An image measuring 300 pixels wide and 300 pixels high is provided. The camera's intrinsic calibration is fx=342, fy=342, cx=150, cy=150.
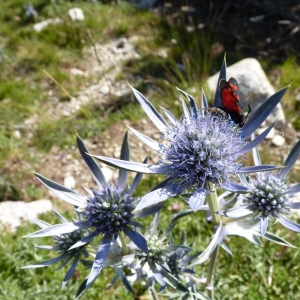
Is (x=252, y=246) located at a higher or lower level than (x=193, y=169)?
lower

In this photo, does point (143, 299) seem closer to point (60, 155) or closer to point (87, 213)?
point (87, 213)

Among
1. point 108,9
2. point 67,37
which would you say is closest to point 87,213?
point 67,37

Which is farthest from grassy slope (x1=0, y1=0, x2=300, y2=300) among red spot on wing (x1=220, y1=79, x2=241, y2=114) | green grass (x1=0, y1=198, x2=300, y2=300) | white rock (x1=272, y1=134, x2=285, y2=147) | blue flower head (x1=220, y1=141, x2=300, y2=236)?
red spot on wing (x1=220, y1=79, x2=241, y2=114)

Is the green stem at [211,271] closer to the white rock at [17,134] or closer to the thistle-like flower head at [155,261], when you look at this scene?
the thistle-like flower head at [155,261]

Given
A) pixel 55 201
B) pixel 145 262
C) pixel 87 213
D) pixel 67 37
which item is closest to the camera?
pixel 87 213

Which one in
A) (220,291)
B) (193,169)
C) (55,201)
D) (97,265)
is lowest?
(220,291)

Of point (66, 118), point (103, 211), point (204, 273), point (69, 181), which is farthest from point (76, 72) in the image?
point (103, 211)
